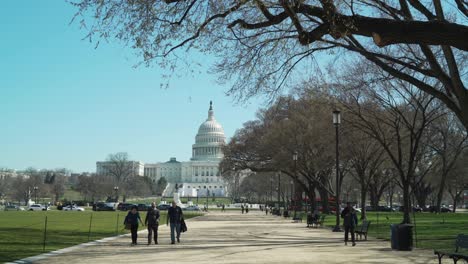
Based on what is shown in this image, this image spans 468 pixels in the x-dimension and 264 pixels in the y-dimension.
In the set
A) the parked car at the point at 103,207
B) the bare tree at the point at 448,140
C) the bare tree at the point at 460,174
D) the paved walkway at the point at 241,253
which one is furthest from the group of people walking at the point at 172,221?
the parked car at the point at 103,207

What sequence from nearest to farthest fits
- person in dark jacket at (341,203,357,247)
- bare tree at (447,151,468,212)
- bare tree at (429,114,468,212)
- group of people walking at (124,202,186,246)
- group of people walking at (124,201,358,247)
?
person in dark jacket at (341,203,357,247) < group of people walking at (124,201,358,247) < group of people walking at (124,202,186,246) < bare tree at (429,114,468,212) < bare tree at (447,151,468,212)

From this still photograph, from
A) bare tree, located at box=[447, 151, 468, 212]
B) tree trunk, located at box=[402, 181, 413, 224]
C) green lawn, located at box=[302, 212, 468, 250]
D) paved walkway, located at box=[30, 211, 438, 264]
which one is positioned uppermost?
bare tree, located at box=[447, 151, 468, 212]

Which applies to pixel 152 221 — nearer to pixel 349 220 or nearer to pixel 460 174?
pixel 349 220

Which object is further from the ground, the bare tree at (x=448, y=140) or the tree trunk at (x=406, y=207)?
the bare tree at (x=448, y=140)

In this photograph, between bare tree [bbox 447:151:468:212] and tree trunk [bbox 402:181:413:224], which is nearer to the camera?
tree trunk [bbox 402:181:413:224]

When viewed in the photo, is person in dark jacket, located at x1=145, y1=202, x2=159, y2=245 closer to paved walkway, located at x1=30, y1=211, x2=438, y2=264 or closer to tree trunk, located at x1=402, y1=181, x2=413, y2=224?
paved walkway, located at x1=30, y1=211, x2=438, y2=264

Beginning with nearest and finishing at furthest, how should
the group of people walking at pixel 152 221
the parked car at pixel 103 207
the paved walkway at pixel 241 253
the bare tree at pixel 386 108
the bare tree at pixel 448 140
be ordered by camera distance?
the paved walkway at pixel 241 253 < the group of people walking at pixel 152 221 < the bare tree at pixel 386 108 < the bare tree at pixel 448 140 < the parked car at pixel 103 207

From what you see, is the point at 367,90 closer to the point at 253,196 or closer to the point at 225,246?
the point at 225,246

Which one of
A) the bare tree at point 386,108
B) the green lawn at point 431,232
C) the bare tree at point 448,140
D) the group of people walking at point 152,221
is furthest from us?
the bare tree at point 448,140

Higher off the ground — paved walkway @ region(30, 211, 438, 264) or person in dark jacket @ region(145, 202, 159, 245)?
person in dark jacket @ region(145, 202, 159, 245)

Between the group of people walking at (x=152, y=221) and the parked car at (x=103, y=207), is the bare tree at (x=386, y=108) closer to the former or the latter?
the group of people walking at (x=152, y=221)

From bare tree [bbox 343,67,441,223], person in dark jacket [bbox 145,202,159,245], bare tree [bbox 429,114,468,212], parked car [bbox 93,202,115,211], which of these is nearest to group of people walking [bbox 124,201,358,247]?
person in dark jacket [bbox 145,202,159,245]

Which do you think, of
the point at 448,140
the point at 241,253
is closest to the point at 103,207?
the point at 448,140

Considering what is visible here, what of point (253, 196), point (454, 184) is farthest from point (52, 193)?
point (454, 184)
